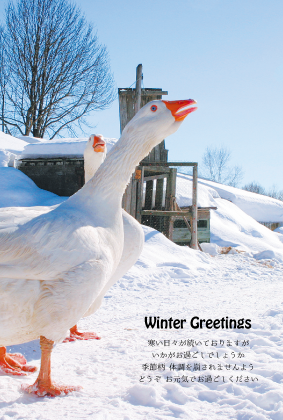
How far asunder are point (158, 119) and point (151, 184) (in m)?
10.0

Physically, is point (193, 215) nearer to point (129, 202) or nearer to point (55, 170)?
point (129, 202)

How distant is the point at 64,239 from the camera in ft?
6.05

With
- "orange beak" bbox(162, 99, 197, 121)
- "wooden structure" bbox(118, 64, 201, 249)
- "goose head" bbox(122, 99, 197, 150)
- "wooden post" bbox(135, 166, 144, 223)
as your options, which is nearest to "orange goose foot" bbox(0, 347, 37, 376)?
"goose head" bbox(122, 99, 197, 150)

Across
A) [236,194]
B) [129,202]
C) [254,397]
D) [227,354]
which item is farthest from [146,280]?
[236,194]

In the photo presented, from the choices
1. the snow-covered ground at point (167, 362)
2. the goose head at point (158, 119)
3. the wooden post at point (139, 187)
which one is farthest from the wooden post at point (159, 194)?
the goose head at point (158, 119)

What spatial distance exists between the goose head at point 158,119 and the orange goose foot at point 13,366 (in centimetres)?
180

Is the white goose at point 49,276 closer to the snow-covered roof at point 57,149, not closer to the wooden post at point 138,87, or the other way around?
the snow-covered roof at point 57,149

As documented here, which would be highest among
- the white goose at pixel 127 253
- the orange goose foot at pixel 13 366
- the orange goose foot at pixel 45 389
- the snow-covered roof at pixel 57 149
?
the snow-covered roof at pixel 57 149

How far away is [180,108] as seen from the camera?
87.8 inches

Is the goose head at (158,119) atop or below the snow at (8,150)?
below

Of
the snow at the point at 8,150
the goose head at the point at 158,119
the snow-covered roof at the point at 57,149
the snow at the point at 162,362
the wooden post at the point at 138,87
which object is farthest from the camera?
the wooden post at the point at 138,87

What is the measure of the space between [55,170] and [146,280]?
502 centimetres

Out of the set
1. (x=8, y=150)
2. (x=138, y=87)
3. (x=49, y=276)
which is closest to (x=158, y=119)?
(x=49, y=276)

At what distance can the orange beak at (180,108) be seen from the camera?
87.7 inches
